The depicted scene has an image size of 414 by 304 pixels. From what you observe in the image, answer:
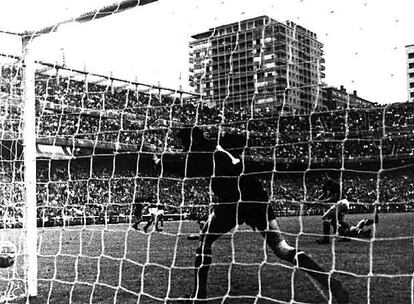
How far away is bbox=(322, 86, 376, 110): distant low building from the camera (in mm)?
4621

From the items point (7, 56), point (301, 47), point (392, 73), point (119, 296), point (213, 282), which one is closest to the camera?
point (392, 73)

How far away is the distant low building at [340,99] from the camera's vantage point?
4621mm

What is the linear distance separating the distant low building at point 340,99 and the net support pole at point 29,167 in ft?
9.05

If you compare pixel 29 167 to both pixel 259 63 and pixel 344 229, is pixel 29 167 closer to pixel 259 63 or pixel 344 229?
pixel 259 63

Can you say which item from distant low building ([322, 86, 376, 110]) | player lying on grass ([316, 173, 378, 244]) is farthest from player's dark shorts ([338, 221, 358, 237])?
distant low building ([322, 86, 376, 110])

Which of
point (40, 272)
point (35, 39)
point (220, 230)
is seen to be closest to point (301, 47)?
point (220, 230)

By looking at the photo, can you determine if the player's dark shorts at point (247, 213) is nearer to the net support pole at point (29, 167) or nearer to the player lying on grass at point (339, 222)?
the net support pole at point (29, 167)

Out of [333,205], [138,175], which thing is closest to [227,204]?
[333,205]

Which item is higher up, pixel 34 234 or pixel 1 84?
pixel 1 84

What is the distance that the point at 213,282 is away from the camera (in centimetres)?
→ 596

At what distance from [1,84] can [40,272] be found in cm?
267

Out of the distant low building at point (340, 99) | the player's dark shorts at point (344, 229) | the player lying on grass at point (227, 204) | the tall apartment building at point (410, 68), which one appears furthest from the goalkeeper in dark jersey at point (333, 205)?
the tall apartment building at point (410, 68)

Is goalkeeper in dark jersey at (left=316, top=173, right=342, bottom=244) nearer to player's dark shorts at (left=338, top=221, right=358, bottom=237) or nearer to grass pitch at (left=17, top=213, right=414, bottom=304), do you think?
player's dark shorts at (left=338, top=221, right=358, bottom=237)

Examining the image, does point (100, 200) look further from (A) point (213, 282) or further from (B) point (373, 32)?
(B) point (373, 32)
